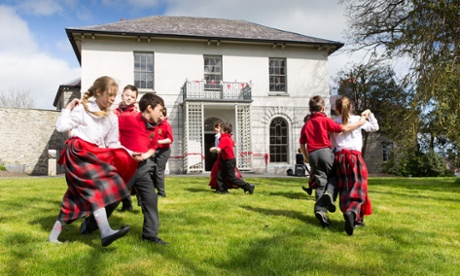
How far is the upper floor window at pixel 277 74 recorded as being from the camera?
23.0 meters

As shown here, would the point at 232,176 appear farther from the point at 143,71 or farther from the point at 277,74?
the point at 277,74

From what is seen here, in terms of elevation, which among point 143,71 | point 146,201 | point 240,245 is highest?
point 143,71

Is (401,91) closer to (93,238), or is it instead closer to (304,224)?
(304,224)

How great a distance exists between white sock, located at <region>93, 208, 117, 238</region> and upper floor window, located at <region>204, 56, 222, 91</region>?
18.5 meters

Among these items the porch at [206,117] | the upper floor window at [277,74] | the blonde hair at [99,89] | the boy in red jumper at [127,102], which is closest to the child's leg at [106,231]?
the blonde hair at [99,89]

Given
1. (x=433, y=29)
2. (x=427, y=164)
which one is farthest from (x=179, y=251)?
(x=427, y=164)

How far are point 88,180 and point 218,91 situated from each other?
18367 mm

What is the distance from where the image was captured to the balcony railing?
21034 millimetres

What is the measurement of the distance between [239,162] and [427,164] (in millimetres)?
11906

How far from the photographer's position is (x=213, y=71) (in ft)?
73.2

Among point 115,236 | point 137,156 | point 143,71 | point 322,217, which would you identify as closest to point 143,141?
point 137,156

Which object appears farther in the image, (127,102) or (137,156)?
(127,102)

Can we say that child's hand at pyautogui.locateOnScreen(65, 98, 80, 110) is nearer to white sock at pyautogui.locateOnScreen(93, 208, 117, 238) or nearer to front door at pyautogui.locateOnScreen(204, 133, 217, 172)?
white sock at pyautogui.locateOnScreen(93, 208, 117, 238)

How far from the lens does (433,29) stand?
421 inches
